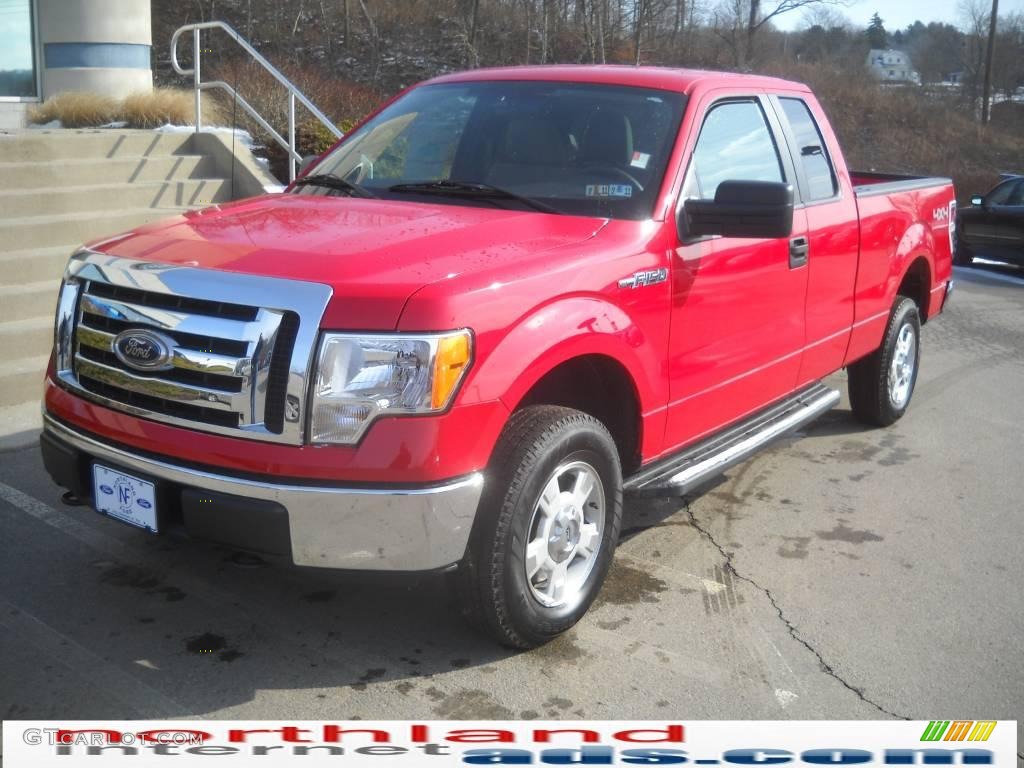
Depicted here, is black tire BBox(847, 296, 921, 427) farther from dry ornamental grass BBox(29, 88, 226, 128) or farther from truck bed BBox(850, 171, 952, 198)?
dry ornamental grass BBox(29, 88, 226, 128)

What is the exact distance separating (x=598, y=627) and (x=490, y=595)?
0.69 m

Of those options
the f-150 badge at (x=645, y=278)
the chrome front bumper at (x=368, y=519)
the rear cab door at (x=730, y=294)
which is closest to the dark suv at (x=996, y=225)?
the rear cab door at (x=730, y=294)

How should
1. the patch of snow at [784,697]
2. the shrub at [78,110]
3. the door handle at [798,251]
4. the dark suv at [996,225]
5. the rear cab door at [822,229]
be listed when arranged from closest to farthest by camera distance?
the patch of snow at [784,697], the door handle at [798,251], the rear cab door at [822,229], the shrub at [78,110], the dark suv at [996,225]

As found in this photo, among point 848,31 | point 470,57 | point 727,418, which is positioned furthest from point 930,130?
point 727,418

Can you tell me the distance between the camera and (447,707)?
11.1 feet

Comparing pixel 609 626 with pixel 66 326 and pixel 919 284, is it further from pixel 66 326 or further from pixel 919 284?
pixel 919 284

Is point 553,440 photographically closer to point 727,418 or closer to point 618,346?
point 618,346

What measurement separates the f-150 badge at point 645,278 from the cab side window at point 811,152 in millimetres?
1591

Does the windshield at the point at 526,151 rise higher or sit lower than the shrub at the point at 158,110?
lower

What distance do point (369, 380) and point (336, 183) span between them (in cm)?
171

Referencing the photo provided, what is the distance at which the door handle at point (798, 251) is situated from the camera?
5.02 meters

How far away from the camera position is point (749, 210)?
4039 mm

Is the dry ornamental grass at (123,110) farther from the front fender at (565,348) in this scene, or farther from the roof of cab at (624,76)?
the front fender at (565,348)
